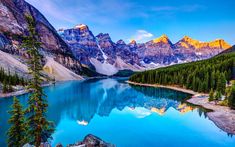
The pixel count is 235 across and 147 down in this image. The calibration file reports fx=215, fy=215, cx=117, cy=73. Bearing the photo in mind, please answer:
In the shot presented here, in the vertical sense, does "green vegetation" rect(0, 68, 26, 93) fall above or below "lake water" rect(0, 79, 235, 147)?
above

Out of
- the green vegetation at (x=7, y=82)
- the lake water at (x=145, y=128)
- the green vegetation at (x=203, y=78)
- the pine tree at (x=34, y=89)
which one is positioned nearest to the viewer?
the pine tree at (x=34, y=89)

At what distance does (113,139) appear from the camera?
41719 mm

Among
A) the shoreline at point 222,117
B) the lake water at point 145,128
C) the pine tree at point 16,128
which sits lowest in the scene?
the lake water at point 145,128

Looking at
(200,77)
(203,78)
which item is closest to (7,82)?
(200,77)

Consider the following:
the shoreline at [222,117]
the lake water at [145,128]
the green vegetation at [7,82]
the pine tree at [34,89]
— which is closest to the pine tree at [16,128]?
the pine tree at [34,89]

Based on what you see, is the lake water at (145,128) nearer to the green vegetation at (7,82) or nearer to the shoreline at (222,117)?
the shoreline at (222,117)

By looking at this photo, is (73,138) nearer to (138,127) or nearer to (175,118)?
(138,127)

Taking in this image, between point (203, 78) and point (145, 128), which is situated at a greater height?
point (203, 78)

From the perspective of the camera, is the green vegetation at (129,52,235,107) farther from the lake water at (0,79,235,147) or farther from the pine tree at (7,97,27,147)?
the pine tree at (7,97,27,147)

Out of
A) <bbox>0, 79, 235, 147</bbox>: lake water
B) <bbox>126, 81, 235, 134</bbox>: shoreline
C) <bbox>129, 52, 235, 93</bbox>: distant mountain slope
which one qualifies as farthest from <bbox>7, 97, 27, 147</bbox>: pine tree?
<bbox>129, 52, 235, 93</bbox>: distant mountain slope

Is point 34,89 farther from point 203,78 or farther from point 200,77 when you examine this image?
point 200,77

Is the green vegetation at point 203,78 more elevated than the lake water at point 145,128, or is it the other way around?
the green vegetation at point 203,78

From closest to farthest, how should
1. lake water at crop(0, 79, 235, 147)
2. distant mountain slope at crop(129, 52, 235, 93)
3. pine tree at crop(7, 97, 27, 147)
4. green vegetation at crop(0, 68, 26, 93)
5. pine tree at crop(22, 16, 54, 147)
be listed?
pine tree at crop(22, 16, 54, 147), pine tree at crop(7, 97, 27, 147), lake water at crop(0, 79, 235, 147), distant mountain slope at crop(129, 52, 235, 93), green vegetation at crop(0, 68, 26, 93)

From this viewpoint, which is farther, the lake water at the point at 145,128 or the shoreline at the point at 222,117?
the shoreline at the point at 222,117
